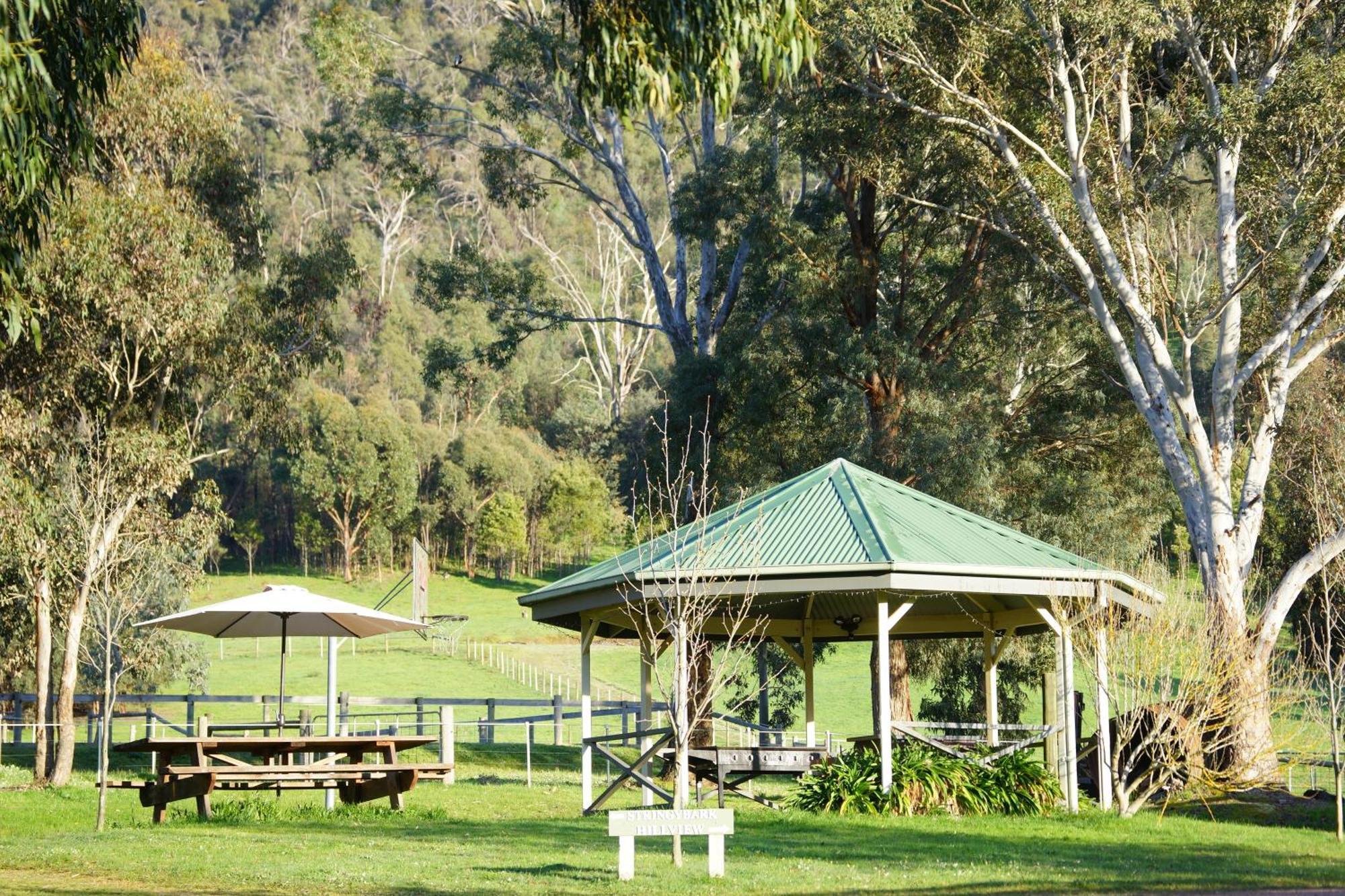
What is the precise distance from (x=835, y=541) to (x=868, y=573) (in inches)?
33.0

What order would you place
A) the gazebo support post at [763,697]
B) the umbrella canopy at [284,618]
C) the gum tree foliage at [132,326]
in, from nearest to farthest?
the umbrella canopy at [284,618], the gum tree foliage at [132,326], the gazebo support post at [763,697]

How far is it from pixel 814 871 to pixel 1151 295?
42.5ft

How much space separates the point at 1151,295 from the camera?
20297mm

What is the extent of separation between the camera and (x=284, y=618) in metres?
15.6

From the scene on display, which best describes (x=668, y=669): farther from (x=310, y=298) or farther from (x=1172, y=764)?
(x=1172, y=764)

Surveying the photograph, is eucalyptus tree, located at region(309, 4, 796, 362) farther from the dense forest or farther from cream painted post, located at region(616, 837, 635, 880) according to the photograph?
cream painted post, located at region(616, 837, 635, 880)

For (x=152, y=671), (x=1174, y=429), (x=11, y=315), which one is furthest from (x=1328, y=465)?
(x=152, y=671)

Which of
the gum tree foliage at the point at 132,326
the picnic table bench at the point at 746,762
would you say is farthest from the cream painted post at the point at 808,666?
the gum tree foliage at the point at 132,326

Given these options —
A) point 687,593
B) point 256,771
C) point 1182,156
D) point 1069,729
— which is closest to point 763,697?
point 1182,156

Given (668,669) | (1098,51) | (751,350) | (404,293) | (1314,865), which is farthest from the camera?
(404,293)

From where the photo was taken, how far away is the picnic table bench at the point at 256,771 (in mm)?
12820

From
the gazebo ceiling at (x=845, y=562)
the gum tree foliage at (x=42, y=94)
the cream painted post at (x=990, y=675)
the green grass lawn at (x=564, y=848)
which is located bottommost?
the green grass lawn at (x=564, y=848)

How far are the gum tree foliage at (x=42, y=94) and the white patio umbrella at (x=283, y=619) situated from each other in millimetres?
5458

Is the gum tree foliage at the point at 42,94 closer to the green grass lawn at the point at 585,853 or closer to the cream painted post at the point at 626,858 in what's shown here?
Answer: the green grass lawn at the point at 585,853
